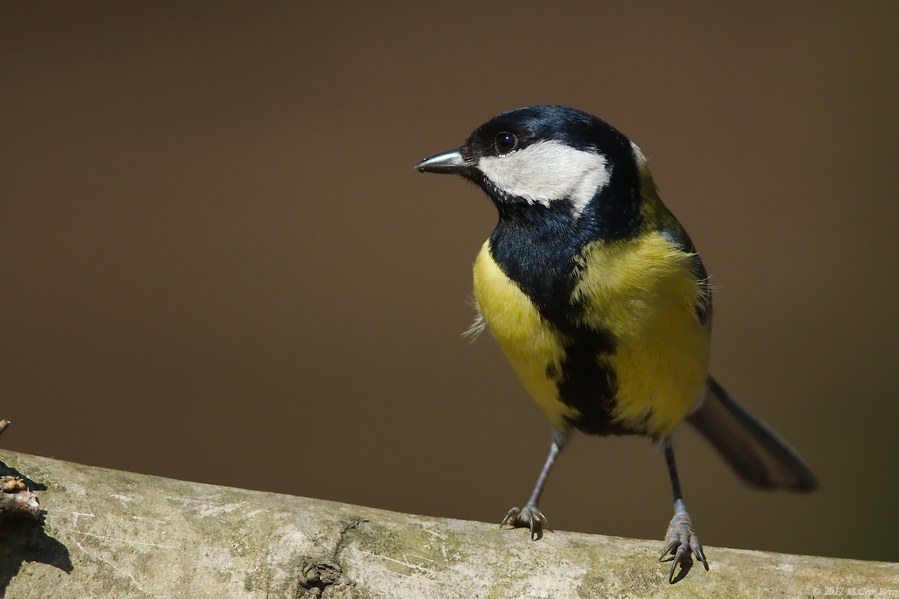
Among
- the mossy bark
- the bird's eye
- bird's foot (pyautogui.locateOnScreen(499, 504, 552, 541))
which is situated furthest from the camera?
the bird's eye

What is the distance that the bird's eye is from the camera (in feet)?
4.35

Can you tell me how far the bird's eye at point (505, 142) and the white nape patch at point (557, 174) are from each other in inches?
1.0

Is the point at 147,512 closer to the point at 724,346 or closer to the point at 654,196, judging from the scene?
the point at 654,196

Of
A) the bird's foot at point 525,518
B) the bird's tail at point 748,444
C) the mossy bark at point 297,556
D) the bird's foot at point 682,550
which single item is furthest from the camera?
the bird's tail at point 748,444

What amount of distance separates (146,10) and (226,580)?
2100mm

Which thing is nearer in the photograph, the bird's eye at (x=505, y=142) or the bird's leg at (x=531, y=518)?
the bird's leg at (x=531, y=518)

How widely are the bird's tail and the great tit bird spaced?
1.30 feet

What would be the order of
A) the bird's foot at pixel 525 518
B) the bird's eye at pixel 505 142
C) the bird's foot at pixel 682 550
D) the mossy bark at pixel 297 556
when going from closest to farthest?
the mossy bark at pixel 297 556, the bird's foot at pixel 682 550, the bird's foot at pixel 525 518, the bird's eye at pixel 505 142

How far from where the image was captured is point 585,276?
121 centimetres

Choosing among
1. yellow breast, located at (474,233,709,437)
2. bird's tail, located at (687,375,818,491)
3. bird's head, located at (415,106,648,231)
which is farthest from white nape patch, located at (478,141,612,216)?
bird's tail, located at (687,375,818,491)

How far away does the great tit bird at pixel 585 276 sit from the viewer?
121cm

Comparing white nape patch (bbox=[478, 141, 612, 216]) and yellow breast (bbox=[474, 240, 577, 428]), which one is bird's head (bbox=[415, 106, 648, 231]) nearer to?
white nape patch (bbox=[478, 141, 612, 216])

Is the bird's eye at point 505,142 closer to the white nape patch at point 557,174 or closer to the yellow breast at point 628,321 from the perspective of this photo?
the white nape patch at point 557,174

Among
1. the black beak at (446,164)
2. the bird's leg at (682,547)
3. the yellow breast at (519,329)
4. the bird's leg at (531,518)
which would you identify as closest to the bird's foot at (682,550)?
the bird's leg at (682,547)
